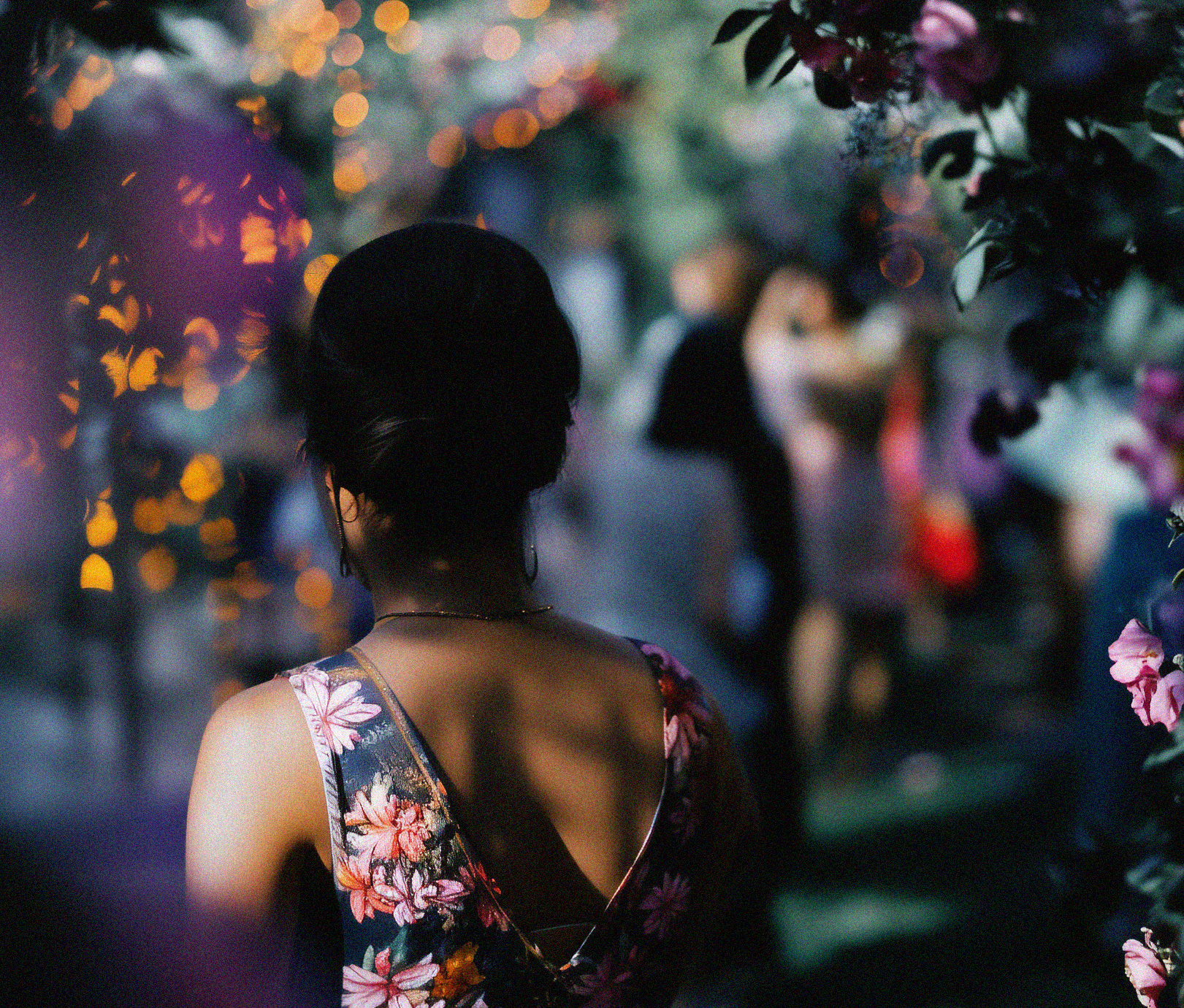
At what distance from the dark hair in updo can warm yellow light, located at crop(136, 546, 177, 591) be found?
6.77ft

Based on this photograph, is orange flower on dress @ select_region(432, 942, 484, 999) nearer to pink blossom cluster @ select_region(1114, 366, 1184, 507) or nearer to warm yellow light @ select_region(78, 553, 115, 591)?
pink blossom cluster @ select_region(1114, 366, 1184, 507)

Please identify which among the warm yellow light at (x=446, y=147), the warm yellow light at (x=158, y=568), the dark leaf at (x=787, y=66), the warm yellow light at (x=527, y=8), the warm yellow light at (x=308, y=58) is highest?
the warm yellow light at (x=527, y=8)

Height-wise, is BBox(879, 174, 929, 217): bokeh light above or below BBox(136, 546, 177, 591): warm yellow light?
above

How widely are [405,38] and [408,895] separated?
443 centimetres

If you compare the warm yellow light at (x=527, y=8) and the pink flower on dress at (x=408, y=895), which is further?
the warm yellow light at (x=527, y=8)

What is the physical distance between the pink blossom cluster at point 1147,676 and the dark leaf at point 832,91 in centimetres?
62

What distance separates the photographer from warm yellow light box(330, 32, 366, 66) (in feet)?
12.3

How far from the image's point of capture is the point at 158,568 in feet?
10.2

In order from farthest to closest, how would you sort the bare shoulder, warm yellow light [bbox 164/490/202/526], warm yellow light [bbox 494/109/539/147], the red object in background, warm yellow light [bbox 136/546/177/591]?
the red object in background, warm yellow light [bbox 494/109/539/147], warm yellow light [bbox 136/546/177/591], warm yellow light [bbox 164/490/202/526], the bare shoulder

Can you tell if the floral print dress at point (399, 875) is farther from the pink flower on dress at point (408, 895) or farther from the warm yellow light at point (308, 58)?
the warm yellow light at point (308, 58)

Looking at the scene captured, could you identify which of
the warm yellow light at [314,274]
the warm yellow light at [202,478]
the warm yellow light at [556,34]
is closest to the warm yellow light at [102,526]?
the warm yellow light at [202,478]

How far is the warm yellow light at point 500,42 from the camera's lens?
5180 millimetres

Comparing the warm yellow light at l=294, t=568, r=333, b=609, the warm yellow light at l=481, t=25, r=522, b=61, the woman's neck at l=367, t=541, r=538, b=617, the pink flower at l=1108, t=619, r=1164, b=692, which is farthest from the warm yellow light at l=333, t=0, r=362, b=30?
the pink flower at l=1108, t=619, r=1164, b=692

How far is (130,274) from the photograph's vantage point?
209 centimetres
